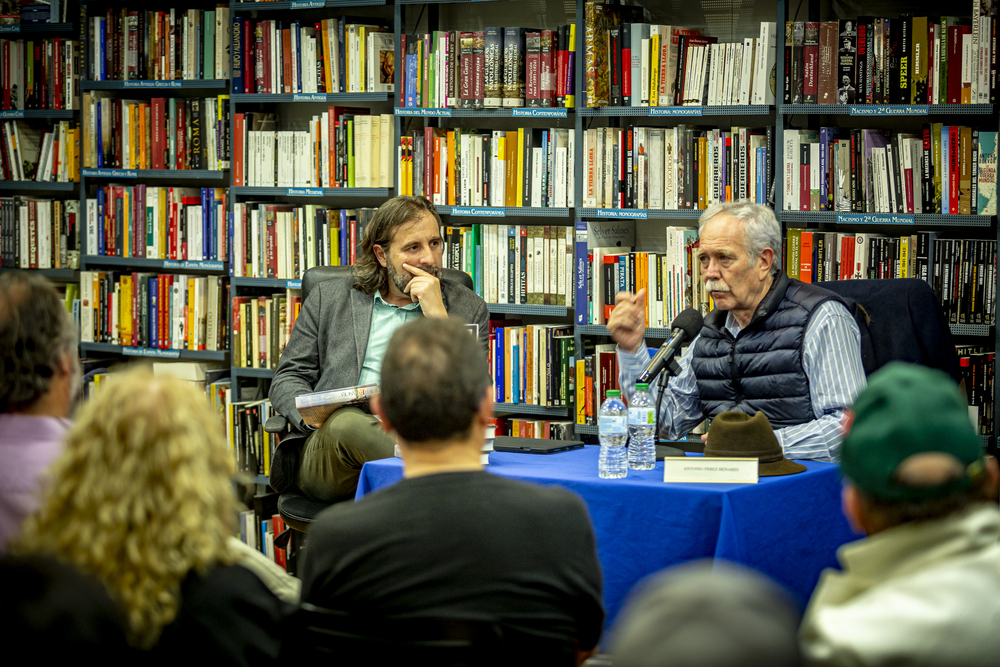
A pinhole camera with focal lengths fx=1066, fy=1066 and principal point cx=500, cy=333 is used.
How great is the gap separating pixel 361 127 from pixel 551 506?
3.12 metres

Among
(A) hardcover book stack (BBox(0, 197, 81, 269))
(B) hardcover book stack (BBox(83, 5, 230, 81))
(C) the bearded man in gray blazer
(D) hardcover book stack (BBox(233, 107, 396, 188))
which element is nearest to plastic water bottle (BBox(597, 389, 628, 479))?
(C) the bearded man in gray blazer

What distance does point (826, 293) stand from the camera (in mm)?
2896

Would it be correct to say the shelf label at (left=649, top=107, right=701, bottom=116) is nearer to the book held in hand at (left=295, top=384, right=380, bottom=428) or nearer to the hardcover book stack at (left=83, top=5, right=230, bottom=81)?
the book held in hand at (left=295, top=384, right=380, bottom=428)

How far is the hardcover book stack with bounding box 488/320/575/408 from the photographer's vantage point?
410 cm

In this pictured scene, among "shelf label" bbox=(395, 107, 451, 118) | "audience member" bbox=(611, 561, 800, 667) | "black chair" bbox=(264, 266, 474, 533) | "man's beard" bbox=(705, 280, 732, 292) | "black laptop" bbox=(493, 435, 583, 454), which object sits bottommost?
"black chair" bbox=(264, 266, 474, 533)

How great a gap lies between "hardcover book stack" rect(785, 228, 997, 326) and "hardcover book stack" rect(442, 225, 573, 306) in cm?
85

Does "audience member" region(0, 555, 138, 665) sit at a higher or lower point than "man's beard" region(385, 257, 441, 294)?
lower

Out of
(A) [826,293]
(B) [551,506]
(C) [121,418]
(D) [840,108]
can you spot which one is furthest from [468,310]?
(C) [121,418]

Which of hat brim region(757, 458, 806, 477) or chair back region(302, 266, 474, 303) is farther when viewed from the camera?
chair back region(302, 266, 474, 303)

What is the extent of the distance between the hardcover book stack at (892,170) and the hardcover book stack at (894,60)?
0.12 m

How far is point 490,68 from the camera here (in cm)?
409

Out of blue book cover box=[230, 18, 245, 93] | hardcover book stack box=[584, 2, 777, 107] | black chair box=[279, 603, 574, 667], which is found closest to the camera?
black chair box=[279, 603, 574, 667]

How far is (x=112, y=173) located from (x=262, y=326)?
3.39 feet

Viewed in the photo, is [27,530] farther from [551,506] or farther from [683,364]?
[683,364]
